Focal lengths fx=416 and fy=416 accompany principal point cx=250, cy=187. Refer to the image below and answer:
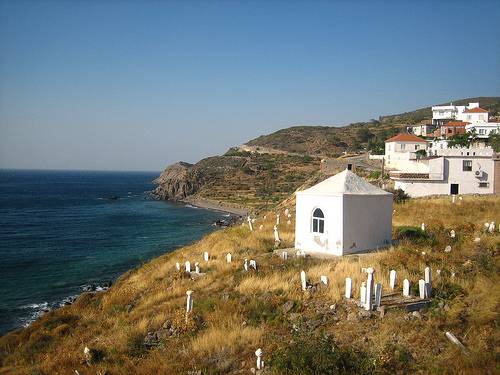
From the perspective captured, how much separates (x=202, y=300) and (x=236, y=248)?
6.95 metres

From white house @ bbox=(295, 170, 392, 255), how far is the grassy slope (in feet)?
3.97

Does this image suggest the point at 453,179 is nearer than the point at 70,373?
No

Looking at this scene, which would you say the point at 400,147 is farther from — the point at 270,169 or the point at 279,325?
the point at 270,169

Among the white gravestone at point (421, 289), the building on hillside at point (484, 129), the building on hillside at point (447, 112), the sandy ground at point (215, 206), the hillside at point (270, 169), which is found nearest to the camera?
the white gravestone at point (421, 289)

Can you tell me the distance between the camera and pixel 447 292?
1123 centimetres

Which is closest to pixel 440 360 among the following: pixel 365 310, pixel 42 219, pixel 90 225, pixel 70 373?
pixel 365 310

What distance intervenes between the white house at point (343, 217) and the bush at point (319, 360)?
25.0 ft

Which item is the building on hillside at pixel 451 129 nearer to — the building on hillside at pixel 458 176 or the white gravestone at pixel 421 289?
the building on hillside at pixel 458 176

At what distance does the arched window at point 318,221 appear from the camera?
16.4 m

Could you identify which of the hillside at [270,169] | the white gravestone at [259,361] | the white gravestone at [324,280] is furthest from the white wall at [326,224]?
the hillside at [270,169]

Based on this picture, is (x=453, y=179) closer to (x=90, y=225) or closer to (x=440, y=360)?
(x=440, y=360)

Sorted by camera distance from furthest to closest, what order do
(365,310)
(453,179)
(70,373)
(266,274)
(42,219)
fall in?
(42,219) < (453,179) < (266,274) < (365,310) < (70,373)

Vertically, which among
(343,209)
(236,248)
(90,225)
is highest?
(343,209)

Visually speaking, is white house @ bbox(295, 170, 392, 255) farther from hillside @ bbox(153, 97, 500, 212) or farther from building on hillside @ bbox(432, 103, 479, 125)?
building on hillside @ bbox(432, 103, 479, 125)
